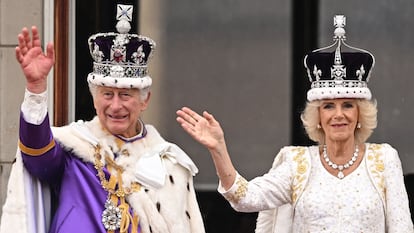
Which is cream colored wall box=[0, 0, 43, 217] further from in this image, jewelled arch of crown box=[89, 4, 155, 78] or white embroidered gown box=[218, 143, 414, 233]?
white embroidered gown box=[218, 143, 414, 233]

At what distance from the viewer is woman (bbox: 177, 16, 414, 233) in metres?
4.93

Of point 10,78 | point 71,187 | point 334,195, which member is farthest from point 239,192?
point 10,78

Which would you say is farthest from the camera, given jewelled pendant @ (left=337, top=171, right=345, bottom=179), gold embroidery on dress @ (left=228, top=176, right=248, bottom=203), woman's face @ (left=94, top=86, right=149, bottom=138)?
jewelled pendant @ (left=337, top=171, right=345, bottom=179)

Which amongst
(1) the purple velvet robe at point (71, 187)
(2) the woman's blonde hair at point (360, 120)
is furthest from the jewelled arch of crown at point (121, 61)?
(2) the woman's blonde hair at point (360, 120)

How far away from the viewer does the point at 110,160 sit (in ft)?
15.9

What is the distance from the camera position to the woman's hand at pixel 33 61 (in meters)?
4.60

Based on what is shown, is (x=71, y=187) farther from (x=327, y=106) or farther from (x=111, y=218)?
(x=327, y=106)

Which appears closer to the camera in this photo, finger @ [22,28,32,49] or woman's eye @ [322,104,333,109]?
finger @ [22,28,32,49]

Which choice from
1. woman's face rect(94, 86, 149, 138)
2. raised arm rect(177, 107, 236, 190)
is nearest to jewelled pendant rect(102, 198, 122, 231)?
woman's face rect(94, 86, 149, 138)

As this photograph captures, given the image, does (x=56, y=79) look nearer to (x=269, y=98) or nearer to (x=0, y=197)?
(x=0, y=197)

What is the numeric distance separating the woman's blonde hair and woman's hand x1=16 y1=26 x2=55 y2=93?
1146mm

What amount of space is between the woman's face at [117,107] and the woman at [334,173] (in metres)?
0.23

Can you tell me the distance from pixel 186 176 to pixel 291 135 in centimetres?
173

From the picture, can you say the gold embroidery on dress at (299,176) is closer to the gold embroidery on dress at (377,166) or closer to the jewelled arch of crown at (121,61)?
the gold embroidery on dress at (377,166)
